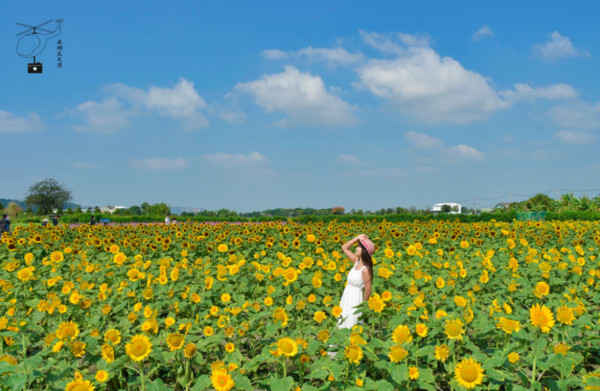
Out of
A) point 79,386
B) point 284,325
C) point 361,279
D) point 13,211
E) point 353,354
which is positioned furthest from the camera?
point 13,211

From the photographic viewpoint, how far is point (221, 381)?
2916mm

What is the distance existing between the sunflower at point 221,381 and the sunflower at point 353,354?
32.9 inches

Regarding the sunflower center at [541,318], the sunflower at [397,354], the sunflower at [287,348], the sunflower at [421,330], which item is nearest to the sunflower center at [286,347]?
the sunflower at [287,348]

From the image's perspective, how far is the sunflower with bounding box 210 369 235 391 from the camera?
288 cm

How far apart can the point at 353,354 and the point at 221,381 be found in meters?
0.94

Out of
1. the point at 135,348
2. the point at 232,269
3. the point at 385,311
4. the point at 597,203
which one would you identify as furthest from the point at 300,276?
the point at 597,203

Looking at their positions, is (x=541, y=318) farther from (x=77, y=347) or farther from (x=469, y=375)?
(x=77, y=347)

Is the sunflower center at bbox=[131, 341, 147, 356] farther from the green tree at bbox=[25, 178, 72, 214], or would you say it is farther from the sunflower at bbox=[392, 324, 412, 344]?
the green tree at bbox=[25, 178, 72, 214]

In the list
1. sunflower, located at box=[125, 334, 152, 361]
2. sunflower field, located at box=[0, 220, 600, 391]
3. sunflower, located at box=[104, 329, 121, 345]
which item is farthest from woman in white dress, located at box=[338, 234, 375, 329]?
sunflower, located at box=[125, 334, 152, 361]

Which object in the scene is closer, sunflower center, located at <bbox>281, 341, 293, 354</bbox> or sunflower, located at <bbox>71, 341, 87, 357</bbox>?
sunflower center, located at <bbox>281, 341, 293, 354</bbox>

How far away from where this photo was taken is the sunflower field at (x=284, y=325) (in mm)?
3307

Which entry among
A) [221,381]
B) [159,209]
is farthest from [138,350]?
[159,209]

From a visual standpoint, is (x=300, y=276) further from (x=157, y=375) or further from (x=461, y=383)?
(x=461, y=383)

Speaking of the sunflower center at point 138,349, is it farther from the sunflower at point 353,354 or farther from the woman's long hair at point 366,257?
the woman's long hair at point 366,257
